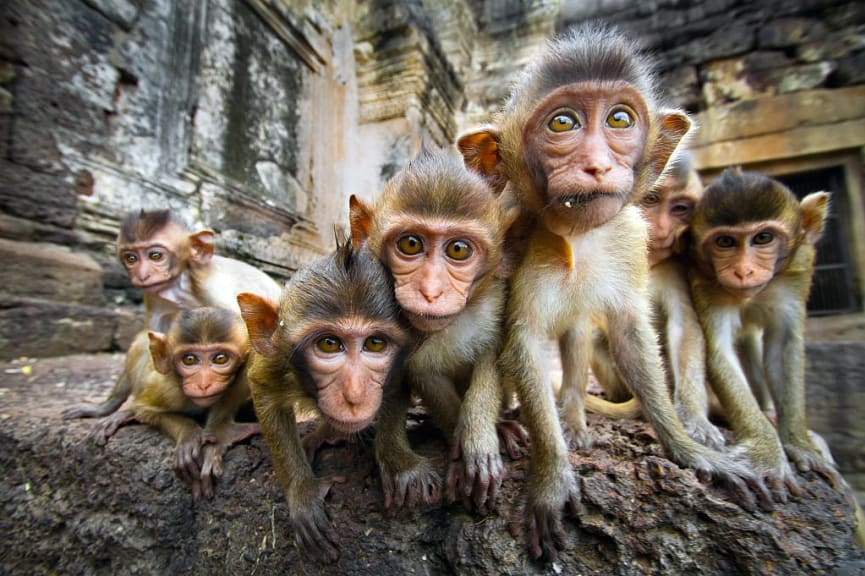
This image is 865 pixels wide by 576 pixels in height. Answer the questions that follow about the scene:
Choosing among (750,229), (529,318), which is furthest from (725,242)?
(529,318)

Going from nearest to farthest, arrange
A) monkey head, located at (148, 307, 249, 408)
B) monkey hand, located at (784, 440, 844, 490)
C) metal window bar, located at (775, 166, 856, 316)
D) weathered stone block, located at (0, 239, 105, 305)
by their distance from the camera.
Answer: monkey hand, located at (784, 440, 844, 490)
monkey head, located at (148, 307, 249, 408)
weathered stone block, located at (0, 239, 105, 305)
metal window bar, located at (775, 166, 856, 316)

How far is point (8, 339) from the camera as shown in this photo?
386 cm

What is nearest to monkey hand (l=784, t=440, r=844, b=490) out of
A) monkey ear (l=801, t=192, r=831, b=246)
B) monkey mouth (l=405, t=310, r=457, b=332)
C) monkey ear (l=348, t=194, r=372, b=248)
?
monkey ear (l=801, t=192, r=831, b=246)

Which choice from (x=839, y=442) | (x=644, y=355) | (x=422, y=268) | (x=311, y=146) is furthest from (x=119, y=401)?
(x=839, y=442)

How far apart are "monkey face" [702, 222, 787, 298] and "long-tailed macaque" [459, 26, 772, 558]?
451 mm

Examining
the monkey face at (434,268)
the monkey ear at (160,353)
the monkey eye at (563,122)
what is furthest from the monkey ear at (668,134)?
the monkey ear at (160,353)

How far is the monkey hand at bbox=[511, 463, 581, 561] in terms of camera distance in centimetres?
175

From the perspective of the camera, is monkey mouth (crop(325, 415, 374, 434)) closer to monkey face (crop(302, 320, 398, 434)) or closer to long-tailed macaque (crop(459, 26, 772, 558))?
monkey face (crop(302, 320, 398, 434))

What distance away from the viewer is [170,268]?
3.50m

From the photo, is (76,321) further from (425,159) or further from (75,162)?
(425,159)

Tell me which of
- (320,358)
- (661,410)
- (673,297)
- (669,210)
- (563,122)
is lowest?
(661,410)

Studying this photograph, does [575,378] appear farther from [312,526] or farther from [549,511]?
[312,526]

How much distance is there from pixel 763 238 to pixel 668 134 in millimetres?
806

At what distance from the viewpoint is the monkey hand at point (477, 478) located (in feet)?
6.00
